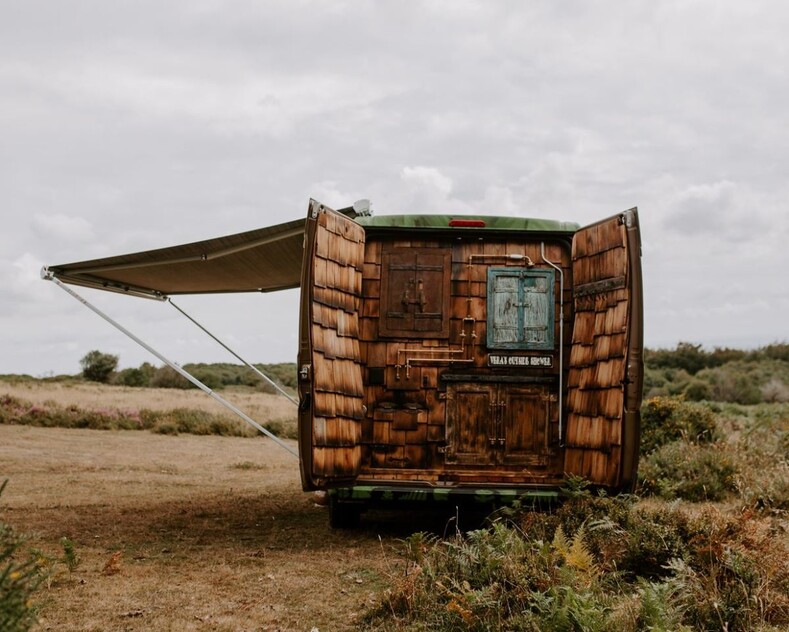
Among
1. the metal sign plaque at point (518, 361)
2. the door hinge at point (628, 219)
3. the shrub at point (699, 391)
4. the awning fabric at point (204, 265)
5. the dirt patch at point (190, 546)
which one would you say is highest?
the door hinge at point (628, 219)

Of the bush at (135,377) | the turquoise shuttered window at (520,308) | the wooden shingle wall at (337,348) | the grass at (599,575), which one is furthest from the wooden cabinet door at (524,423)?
the bush at (135,377)

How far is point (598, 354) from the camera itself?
6.76m

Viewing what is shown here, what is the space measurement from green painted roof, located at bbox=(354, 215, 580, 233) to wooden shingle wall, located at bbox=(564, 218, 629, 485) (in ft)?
0.90

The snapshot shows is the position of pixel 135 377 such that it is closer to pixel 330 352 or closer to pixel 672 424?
pixel 672 424

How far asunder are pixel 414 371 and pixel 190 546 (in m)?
2.37

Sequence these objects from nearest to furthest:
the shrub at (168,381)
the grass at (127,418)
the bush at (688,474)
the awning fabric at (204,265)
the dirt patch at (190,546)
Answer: the dirt patch at (190,546) < the awning fabric at (204,265) < the bush at (688,474) < the grass at (127,418) < the shrub at (168,381)

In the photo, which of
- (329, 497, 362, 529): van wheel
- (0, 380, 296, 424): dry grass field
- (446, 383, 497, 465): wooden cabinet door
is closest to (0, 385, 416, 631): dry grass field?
Result: (329, 497, 362, 529): van wheel

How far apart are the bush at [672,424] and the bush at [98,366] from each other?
106 ft

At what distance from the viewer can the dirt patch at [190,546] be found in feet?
16.2

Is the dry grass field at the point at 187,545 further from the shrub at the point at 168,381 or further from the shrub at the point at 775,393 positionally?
the shrub at the point at 168,381

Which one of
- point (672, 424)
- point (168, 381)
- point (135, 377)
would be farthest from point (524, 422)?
point (135, 377)

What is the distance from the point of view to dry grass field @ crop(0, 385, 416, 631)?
495 cm

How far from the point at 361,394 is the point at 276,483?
4934mm

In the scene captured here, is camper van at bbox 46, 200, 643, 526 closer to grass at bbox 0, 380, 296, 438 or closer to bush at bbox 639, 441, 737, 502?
bush at bbox 639, 441, 737, 502
